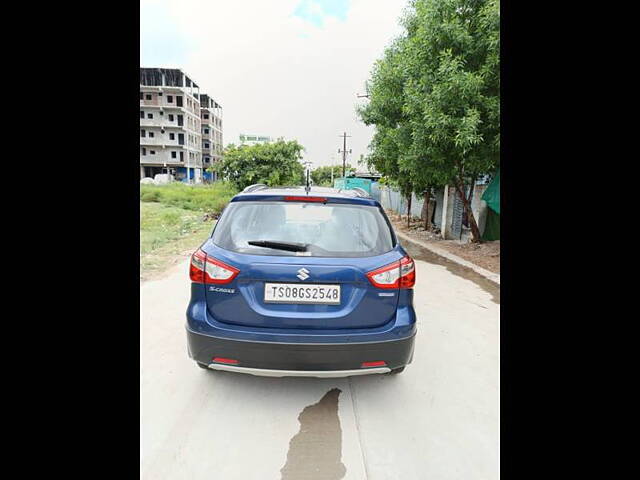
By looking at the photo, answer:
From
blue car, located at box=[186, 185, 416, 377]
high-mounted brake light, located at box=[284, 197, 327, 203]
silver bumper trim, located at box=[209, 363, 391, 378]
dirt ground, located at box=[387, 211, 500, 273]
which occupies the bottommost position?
dirt ground, located at box=[387, 211, 500, 273]

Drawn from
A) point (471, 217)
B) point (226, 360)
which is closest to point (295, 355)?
point (226, 360)

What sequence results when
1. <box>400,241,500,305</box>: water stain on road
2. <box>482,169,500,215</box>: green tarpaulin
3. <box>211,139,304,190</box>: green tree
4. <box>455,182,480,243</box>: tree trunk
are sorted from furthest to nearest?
<box>211,139,304,190</box>: green tree → <box>455,182,480,243</box>: tree trunk → <box>482,169,500,215</box>: green tarpaulin → <box>400,241,500,305</box>: water stain on road

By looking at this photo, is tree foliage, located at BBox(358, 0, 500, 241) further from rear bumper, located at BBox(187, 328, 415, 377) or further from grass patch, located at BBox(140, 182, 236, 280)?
grass patch, located at BBox(140, 182, 236, 280)

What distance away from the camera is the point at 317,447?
2.23 m

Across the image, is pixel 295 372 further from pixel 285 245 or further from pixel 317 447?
pixel 285 245

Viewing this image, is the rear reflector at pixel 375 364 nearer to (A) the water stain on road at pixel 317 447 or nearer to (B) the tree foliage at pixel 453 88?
(A) the water stain on road at pixel 317 447

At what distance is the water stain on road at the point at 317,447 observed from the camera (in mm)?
2037

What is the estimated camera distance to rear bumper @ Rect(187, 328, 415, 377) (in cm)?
232

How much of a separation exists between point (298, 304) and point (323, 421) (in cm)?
83

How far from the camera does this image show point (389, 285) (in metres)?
2.43

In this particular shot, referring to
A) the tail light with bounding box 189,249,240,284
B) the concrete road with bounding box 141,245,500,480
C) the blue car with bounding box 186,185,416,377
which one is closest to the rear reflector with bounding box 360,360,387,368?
the blue car with bounding box 186,185,416,377

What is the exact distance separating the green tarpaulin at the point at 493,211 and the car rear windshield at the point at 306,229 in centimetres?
731
